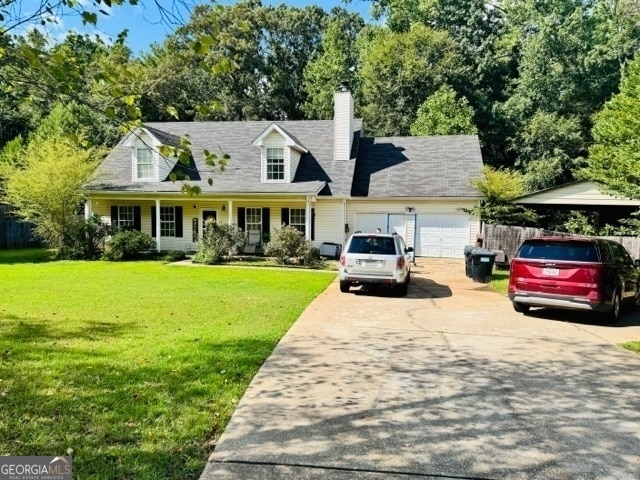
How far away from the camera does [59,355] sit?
19.2ft

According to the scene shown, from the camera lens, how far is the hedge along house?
→ 21.7 m

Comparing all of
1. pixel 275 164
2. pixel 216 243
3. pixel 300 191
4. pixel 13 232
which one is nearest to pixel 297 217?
pixel 300 191

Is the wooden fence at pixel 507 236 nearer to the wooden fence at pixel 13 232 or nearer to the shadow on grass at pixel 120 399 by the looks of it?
the shadow on grass at pixel 120 399

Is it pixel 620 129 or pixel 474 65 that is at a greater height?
pixel 474 65

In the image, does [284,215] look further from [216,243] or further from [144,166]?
[144,166]

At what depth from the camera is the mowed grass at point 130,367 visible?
3.57 metres

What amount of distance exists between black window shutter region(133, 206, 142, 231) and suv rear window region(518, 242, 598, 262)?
19303mm

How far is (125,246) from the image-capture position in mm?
19578

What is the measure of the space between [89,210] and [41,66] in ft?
69.4

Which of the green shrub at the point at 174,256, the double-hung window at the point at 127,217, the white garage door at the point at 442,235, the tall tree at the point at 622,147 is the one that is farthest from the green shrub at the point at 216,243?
the tall tree at the point at 622,147

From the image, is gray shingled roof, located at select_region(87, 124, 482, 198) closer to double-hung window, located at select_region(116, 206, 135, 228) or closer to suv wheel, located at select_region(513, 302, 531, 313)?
double-hung window, located at select_region(116, 206, 135, 228)

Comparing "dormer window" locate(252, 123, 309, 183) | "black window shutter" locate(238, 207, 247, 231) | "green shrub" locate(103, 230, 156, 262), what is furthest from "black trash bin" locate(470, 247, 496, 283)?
"green shrub" locate(103, 230, 156, 262)

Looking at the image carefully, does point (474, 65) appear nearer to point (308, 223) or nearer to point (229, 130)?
point (229, 130)

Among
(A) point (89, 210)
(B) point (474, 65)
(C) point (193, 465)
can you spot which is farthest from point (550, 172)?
(C) point (193, 465)
